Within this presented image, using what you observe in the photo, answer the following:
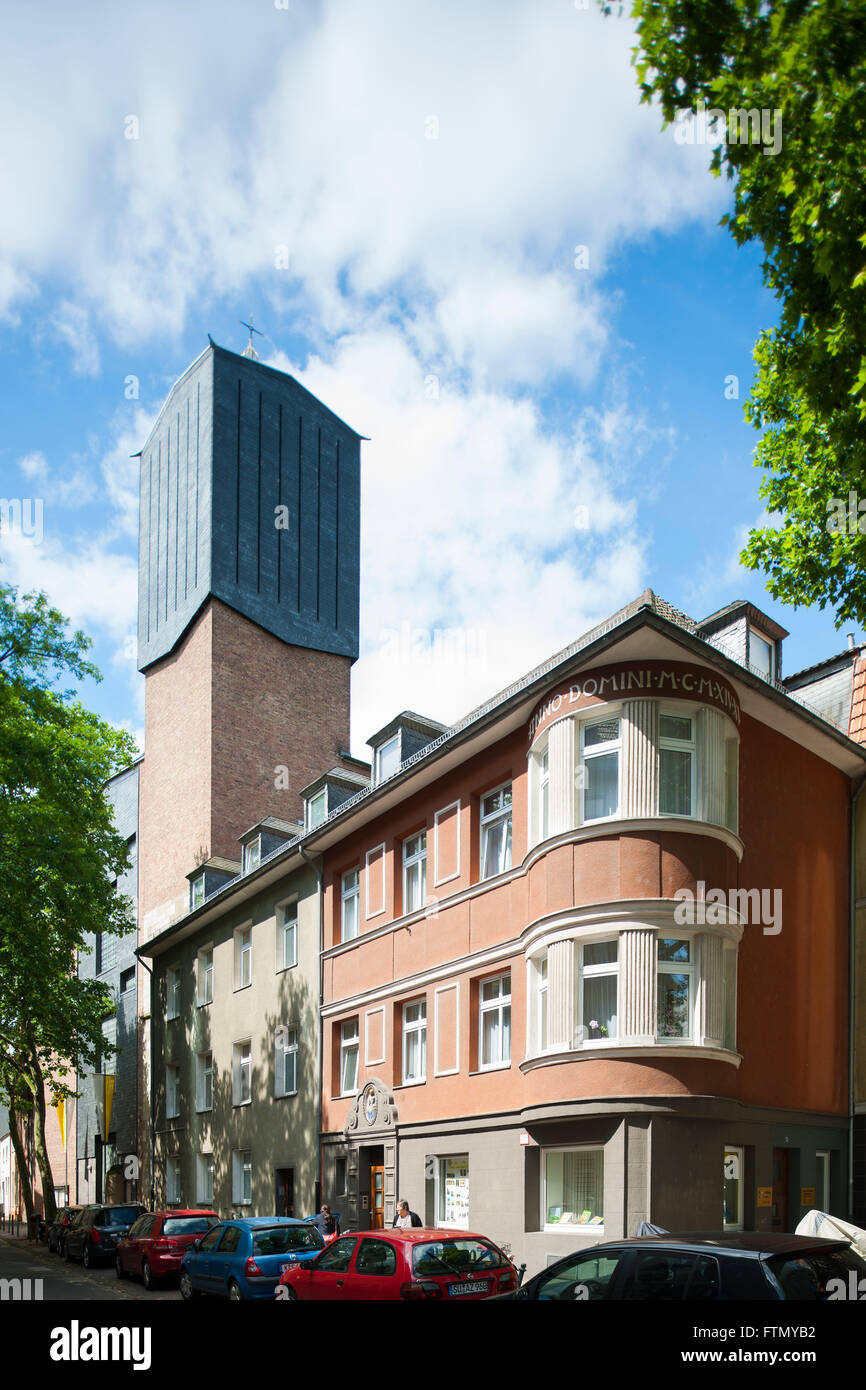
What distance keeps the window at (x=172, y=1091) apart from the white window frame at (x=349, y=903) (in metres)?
12.7

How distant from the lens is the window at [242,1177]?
30.8 m

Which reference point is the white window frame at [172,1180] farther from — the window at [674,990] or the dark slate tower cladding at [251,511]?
the window at [674,990]

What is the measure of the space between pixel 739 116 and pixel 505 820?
13.6 meters

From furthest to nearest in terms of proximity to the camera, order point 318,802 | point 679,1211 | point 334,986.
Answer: point 318,802 < point 334,986 < point 679,1211

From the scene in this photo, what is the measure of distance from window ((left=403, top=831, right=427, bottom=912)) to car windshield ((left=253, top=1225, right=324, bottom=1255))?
21.1 ft

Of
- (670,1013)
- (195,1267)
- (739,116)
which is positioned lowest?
(195,1267)

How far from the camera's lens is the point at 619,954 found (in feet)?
59.6

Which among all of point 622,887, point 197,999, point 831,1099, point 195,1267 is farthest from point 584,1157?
point 197,999

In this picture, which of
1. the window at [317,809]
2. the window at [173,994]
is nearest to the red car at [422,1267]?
the window at [317,809]

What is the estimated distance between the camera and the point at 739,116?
9.84 m

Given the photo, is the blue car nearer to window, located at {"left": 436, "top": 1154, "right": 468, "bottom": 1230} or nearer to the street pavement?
the street pavement

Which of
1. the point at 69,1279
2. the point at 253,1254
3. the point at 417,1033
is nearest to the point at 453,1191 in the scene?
the point at 417,1033
